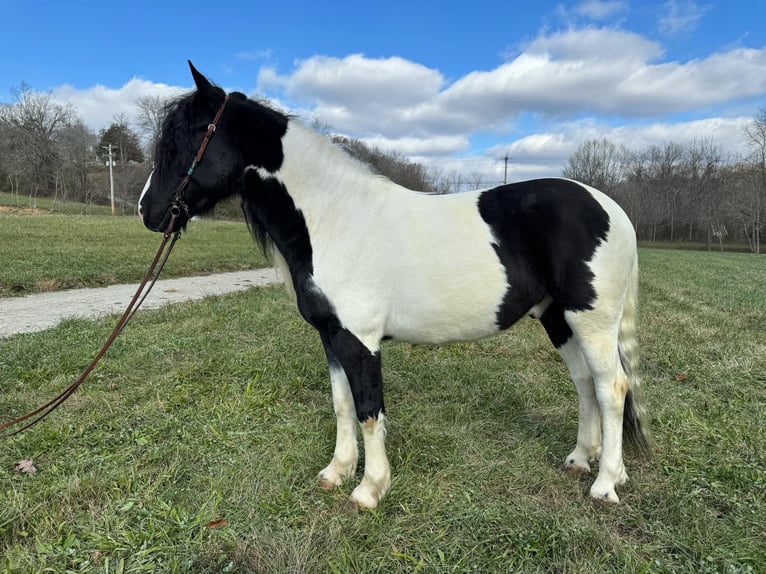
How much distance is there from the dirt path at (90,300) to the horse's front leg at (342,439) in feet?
17.0

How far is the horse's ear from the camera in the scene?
216cm

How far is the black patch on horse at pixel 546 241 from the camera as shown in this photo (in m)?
2.38

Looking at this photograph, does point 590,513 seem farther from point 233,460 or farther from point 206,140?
point 206,140

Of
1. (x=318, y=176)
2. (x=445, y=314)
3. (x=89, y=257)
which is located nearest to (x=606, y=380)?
(x=445, y=314)

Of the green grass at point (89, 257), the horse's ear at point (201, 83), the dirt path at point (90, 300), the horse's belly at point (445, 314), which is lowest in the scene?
the dirt path at point (90, 300)

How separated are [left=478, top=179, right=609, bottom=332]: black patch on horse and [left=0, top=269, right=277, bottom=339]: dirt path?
20.3ft

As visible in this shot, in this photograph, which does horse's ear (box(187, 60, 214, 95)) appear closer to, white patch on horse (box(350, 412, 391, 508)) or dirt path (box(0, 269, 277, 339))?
white patch on horse (box(350, 412, 391, 508))

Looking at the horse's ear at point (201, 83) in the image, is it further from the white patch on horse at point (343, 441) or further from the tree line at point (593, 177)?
the tree line at point (593, 177)

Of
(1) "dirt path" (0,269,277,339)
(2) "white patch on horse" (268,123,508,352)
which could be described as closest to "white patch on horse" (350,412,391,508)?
(2) "white patch on horse" (268,123,508,352)

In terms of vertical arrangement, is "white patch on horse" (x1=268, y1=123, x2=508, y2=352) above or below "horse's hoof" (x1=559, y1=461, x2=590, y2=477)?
above

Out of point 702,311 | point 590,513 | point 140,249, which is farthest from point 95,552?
point 140,249

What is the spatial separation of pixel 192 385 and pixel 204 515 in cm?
177

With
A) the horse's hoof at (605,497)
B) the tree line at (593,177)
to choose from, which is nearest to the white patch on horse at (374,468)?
the horse's hoof at (605,497)

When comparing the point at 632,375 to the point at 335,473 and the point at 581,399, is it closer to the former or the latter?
the point at 581,399
